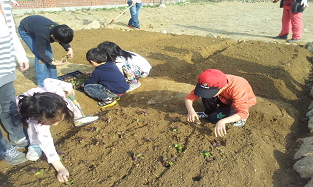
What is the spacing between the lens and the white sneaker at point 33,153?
2895 millimetres

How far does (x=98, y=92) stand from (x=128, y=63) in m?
1.00

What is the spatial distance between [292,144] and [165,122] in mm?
1644

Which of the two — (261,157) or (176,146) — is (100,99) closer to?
(176,146)

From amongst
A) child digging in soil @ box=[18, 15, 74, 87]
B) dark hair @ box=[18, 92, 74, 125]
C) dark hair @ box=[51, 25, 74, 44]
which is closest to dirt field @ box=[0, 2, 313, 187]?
dark hair @ box=[18, 92, 74, 125]

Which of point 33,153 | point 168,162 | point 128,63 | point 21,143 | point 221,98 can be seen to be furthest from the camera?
point 128,63

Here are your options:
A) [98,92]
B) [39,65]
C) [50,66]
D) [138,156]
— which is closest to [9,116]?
[138,156]

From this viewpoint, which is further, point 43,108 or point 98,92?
point 98,92

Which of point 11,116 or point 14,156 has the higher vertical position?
point 11,116

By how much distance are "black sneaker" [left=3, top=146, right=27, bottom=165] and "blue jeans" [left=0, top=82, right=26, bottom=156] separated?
58 mm

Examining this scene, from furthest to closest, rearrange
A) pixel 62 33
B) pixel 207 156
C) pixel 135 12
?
1. pixel 135 12
2. pixel 62 33
3. pixel 207 156

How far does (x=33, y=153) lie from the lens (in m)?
2.90

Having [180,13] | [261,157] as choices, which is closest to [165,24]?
[180,13]

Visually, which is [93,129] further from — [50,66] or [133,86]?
[50,66]

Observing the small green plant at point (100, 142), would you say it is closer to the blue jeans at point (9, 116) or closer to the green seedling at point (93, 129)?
the green seedling at point (93, 129)
